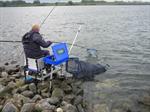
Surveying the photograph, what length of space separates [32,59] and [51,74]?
2.89 ft

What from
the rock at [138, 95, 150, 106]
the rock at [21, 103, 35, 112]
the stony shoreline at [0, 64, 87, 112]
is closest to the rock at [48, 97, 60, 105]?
the stony shoreline at [0, 64, 87, 112]

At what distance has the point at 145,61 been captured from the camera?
16.8 m

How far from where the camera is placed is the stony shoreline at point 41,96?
8.65m

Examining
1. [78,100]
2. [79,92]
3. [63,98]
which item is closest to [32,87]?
[63,98]

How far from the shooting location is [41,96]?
9648mm

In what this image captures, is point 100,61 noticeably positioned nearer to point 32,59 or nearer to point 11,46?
point 32,59

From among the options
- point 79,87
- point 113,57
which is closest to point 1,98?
point 79,87

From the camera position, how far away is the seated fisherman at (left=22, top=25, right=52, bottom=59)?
10.2 m

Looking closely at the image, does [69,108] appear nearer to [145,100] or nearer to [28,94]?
[28,94]

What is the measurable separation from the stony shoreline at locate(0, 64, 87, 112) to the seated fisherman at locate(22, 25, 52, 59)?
1.05m

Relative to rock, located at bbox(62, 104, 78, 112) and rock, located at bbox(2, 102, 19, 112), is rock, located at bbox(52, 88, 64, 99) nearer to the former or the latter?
rock, located at bbox(62, 104, 78, 112)

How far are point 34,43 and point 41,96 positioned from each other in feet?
6.39

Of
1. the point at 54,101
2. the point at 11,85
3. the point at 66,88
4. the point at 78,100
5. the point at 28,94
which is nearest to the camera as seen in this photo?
the point at 54,101

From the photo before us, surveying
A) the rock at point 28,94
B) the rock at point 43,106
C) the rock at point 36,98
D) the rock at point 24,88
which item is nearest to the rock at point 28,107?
the rock at point 43,106
